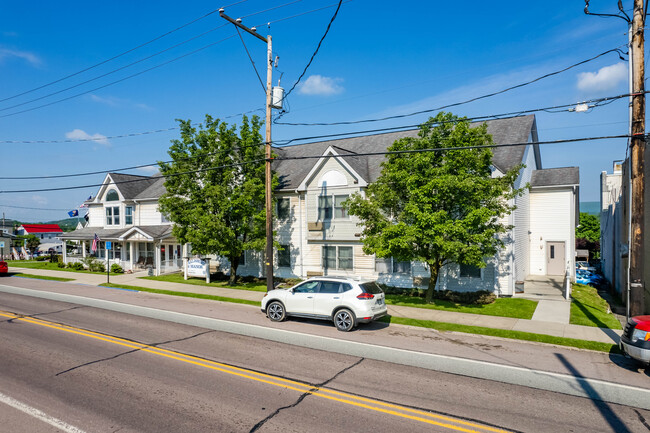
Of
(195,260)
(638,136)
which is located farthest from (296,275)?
(638,136)

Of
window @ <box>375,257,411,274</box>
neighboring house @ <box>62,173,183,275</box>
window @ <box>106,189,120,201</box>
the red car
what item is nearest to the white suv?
the red car

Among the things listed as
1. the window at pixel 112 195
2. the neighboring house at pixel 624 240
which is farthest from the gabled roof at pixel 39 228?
the neighboring house at pixel 624 240

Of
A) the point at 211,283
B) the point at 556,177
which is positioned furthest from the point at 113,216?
the point at 556,177

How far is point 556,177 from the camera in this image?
930 inches

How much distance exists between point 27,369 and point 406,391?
334 inches

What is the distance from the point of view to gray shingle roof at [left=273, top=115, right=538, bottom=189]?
21.0 metres

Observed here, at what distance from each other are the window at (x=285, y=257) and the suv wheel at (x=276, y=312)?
11.3 meters

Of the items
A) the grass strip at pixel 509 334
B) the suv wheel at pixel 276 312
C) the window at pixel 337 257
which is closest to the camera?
the grass strip at pixel 509 334

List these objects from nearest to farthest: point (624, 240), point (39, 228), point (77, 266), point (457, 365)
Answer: point (457, 365) → point (624, 240) → point (77, 266) → point (39, 228)

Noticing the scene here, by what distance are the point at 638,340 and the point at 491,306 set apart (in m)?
8.62

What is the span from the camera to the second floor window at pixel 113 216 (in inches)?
1410

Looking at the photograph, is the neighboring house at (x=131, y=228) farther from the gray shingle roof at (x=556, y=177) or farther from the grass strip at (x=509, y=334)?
the gray shingle roof at (x=556, y=177)

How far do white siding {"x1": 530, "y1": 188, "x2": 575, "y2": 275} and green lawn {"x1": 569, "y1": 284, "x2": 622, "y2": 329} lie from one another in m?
2.52

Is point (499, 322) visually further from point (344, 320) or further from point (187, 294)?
point (187, 294)
